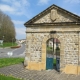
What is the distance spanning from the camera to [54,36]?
1381 cm

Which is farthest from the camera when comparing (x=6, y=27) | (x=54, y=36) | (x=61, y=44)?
(x=6, y=27)

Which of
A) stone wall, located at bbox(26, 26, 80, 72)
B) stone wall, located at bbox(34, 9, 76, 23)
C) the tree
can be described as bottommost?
stone wall, located at bbox(26, 26, 80, 72)

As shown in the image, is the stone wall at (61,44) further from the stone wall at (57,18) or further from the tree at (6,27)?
the tree at (6,27)

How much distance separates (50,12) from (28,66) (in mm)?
4945

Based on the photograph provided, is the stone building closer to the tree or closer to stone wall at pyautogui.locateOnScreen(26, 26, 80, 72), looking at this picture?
stone wall at pyautogui.locateOnScreen(26, 26, 80, 72)

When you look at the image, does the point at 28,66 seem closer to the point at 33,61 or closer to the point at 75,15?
the point at 33,61

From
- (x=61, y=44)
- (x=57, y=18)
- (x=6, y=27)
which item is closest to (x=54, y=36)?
(x=61, y=44)

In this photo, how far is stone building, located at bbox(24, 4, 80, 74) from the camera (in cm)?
1315

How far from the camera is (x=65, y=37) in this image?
13469mm

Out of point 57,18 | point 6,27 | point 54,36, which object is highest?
point 6,27

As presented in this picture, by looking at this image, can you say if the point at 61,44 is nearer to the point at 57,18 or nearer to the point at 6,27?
the point at 57,18

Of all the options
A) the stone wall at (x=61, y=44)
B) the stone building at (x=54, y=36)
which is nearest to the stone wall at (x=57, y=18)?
the stone building at (x=54, y=36)

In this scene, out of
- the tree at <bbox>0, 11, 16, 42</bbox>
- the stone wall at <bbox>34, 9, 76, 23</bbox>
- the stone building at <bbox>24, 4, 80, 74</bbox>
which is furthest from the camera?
the tree at <bbox>0, 11, 16, 42</bbox>

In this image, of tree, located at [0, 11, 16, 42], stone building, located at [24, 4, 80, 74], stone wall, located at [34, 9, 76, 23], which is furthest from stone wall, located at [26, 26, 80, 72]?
tree, located at [0, 11, 16, 42]
